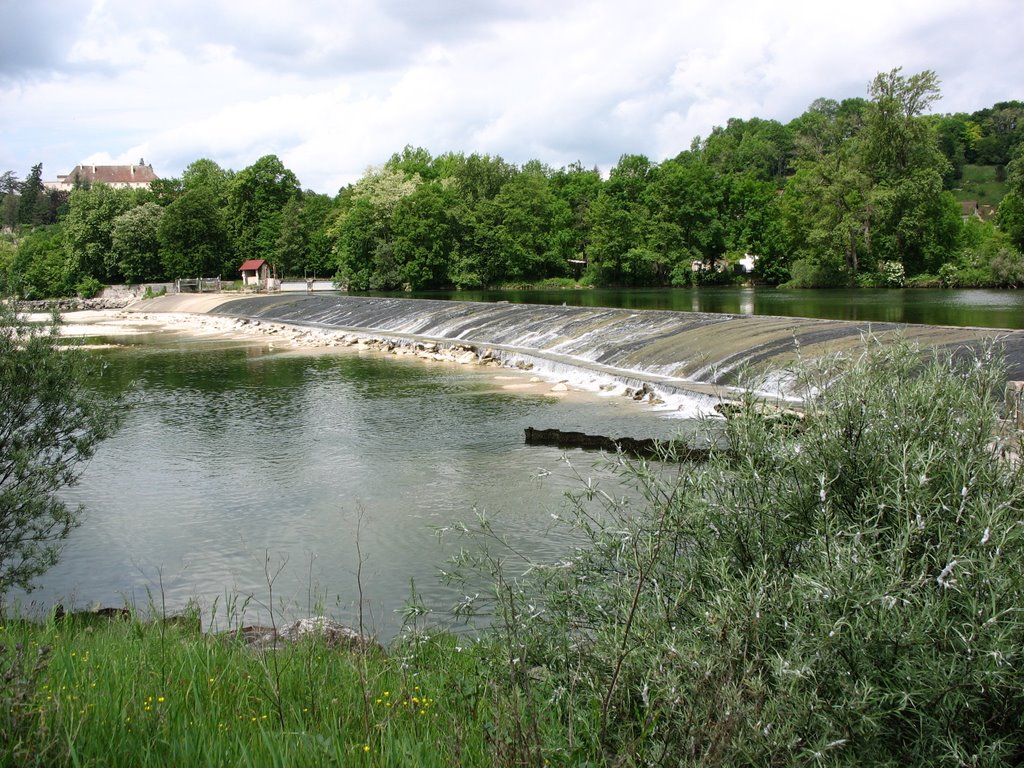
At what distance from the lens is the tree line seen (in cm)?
5675

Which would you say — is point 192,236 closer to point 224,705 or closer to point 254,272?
point 254,272

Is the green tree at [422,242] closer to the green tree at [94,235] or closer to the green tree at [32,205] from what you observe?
the green tree at [94,235]

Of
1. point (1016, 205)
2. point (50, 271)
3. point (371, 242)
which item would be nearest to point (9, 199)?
point (50, 271)

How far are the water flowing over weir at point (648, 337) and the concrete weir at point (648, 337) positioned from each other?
0.11 ft

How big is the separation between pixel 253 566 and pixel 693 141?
136774 millimetres

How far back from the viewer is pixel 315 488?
478 inches

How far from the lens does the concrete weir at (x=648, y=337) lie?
59.0 ft

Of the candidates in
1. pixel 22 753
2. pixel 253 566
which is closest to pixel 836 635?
pixel 22 753

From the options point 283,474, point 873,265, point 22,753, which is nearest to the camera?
point 22,753

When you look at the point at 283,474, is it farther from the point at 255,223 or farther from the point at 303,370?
the point at 255,223

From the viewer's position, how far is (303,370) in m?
25.6

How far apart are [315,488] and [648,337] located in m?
13.7

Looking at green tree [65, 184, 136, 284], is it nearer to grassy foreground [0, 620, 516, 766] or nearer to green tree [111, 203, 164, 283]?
green tree [111, 203, 164, 283]

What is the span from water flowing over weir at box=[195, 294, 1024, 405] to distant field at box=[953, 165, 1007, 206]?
92.6 meters
